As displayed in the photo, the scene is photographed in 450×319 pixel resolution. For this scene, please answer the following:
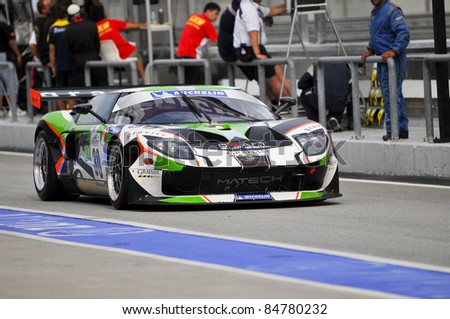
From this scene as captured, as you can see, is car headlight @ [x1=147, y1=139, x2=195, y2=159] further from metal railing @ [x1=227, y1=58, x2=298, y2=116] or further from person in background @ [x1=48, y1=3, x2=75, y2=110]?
person in background @ [x1=48, y1=3, x2=75, y2=110]

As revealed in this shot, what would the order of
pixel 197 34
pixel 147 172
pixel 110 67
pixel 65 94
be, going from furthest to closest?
pixel 197 34
pixel 110 67
pixel 65 94
pixel 147 172

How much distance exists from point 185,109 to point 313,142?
1353 millimetres

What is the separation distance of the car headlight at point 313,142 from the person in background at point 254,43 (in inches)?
229

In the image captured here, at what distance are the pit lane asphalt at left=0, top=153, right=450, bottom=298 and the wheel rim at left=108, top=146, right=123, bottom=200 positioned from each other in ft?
0.76

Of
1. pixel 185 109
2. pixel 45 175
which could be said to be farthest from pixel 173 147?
pixel 45 175

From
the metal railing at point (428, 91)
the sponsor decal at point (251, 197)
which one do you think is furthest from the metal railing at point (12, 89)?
the sponsor decal at point (251, 197)

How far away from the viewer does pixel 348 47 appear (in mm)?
20719

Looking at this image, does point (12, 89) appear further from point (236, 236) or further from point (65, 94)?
point (236, 236)

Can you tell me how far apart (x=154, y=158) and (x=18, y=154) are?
9614 millimetres

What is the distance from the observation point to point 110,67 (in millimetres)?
21609

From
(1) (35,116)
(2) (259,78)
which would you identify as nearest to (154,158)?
(2) (259,78)

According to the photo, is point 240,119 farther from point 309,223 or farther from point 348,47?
point 348,47

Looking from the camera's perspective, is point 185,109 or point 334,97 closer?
point 185,109

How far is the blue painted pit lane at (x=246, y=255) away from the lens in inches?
328
